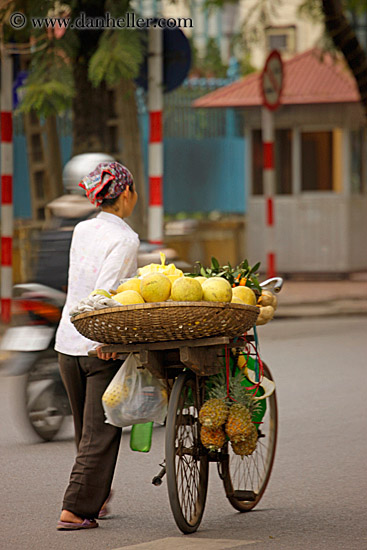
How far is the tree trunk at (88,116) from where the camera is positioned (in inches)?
555

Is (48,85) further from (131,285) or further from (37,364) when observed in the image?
(131,285)

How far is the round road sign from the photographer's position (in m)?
16.2

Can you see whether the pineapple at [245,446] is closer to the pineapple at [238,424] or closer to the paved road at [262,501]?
the pineapple at [238,424]

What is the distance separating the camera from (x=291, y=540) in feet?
17.6

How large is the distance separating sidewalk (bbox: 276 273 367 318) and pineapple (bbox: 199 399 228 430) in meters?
10.3

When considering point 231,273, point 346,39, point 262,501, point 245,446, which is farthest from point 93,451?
point 346,39

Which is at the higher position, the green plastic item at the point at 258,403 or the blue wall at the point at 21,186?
the blue wall at the point at 21,186

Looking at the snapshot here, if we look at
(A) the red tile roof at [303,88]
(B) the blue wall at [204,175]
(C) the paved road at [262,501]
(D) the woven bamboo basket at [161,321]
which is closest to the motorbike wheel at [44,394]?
(C) the paved road at [262,501]

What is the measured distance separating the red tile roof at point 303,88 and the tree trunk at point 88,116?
275 inches

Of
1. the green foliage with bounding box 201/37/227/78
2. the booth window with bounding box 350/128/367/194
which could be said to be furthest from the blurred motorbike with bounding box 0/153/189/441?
the green foliage with bounding box 201/37/227/78

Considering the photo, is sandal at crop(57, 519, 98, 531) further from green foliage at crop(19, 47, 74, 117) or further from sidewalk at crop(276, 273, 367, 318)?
sidewalk at crop(276, 273, 367, 318)

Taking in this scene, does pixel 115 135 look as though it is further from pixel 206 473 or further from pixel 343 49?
pixel 206 473

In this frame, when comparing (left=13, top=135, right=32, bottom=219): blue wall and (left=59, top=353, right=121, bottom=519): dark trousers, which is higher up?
(left=13, top=135, right=32, bottom=219): blue wall

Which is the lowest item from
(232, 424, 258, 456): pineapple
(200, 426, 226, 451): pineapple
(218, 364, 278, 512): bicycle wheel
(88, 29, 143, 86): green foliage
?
(218, 364, 278, 512): bicycle wheel
